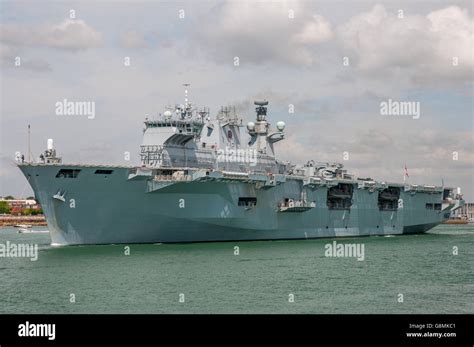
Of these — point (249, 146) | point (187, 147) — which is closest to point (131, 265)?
point (187, 147)

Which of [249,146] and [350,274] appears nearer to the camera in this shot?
[350,274]

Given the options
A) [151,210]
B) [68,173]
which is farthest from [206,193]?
[68,173]

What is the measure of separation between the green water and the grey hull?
87 cm

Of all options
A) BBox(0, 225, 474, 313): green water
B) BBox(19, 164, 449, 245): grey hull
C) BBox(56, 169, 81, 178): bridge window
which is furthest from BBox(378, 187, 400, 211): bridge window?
BBox(56, 169, 81, 178): bridge window

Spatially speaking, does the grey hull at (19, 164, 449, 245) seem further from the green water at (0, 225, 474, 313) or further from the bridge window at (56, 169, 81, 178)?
the green water at (0, 225, 474, 313)

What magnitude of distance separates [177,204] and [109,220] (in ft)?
12.1

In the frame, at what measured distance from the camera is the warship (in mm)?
39031

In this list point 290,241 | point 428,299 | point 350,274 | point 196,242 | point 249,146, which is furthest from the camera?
point 249,146

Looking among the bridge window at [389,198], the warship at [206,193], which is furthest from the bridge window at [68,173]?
the bridge window at [389,198]

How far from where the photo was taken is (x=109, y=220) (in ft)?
131

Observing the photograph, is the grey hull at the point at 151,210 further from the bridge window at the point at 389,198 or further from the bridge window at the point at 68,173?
the bridge window at the point at 389,198

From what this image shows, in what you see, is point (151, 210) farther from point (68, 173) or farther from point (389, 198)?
point (389, 198)
